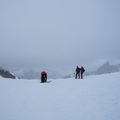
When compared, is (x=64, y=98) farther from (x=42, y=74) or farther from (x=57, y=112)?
(x=42, y=74)

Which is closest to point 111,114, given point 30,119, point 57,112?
point 57,112

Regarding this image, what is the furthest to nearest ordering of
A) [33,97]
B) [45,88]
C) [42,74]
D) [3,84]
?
[42,74] → [3,84] → [45,88] → [33,97]

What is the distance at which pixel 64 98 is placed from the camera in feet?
73.1

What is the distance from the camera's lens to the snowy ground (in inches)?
715

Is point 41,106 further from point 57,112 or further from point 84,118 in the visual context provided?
point 84,118

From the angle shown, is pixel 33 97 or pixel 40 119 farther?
pixel 33 97

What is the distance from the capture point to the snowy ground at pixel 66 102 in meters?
18.2

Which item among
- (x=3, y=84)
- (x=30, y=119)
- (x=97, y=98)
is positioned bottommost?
(x=30, y=119)

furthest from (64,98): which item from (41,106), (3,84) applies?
(3,84)

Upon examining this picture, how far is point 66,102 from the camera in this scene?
2127 centimetres

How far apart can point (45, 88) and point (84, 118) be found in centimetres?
1054

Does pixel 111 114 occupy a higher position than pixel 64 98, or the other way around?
pixel 64 98

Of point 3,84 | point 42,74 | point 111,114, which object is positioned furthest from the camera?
point 42,74

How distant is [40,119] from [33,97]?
5293 mm
